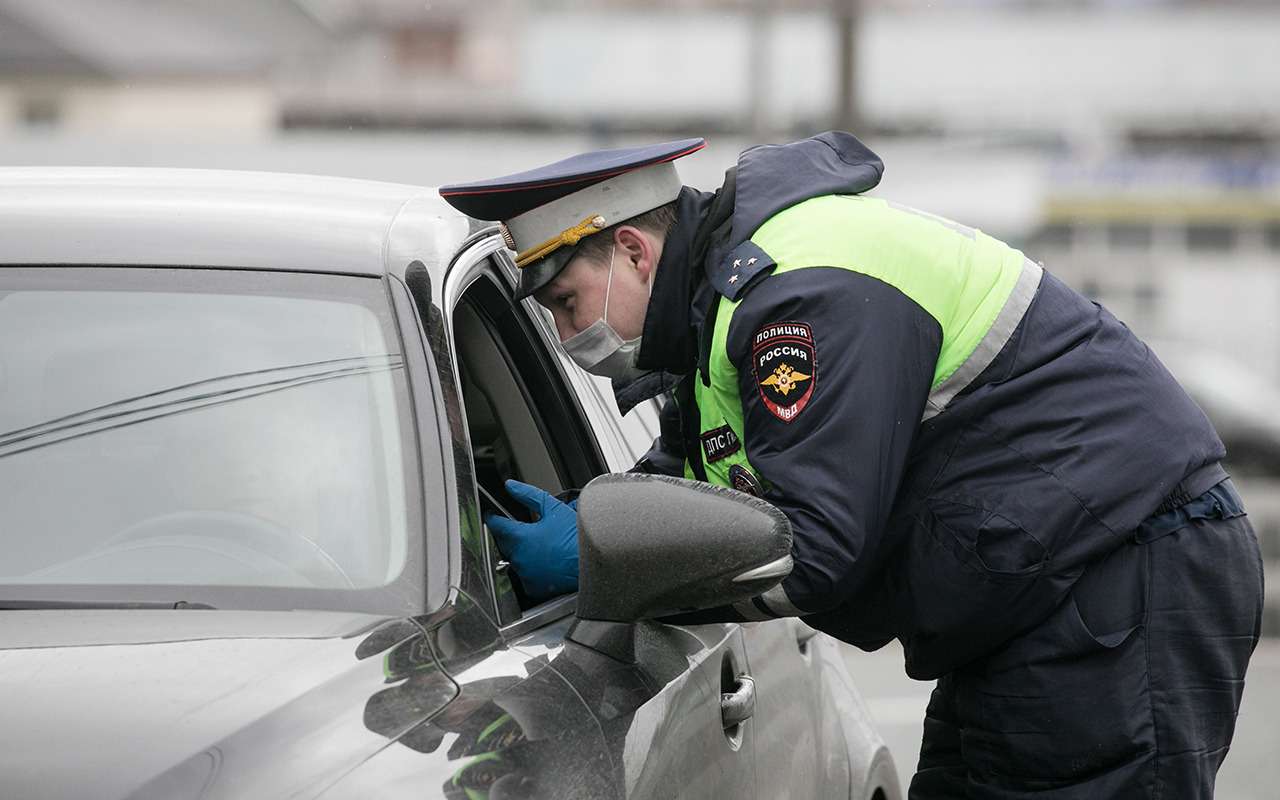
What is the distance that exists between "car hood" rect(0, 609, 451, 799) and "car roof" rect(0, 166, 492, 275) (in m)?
0.63

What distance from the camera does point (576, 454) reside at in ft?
10.9

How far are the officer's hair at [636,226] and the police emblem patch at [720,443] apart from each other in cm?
30

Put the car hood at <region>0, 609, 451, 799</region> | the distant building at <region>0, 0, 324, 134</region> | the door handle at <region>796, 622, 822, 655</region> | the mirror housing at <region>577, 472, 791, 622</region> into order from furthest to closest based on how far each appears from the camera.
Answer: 1. the distant building at <region>0, 0, 324, 134</region>
2. the door handle at <region>796, 622, 822, 655</region>
3. the mirror housing at <region>577, 472, 791, 622</region>
4. the car hood at <region>0, 609, 451, 799</region>

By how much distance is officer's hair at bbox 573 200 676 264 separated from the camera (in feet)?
9.17

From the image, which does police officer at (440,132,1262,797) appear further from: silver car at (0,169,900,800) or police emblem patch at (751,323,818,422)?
silver car at (0,169,900,800)

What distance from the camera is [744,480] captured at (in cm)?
268

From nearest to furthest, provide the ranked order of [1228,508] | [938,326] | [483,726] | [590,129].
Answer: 1. [483,726]
2. [938,326]
3. [1228,508]
4. [590,129]

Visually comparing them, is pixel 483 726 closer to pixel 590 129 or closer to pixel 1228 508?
pixel 1228 508

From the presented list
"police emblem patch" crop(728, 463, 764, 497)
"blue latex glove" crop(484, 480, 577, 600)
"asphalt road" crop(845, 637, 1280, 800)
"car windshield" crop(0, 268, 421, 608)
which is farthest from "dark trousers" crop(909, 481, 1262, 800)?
"asphalt road" crop(845, 637, 1280, 800)

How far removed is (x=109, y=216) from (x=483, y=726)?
3.51 ft

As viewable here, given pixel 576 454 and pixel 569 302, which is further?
pixel 576 454

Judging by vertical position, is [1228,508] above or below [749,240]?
below

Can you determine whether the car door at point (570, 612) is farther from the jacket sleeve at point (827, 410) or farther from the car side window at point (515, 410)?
the jacket sleeve at point (827, 410)

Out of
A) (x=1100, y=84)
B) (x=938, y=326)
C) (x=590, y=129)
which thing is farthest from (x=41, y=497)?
(x=1100, y=84)
